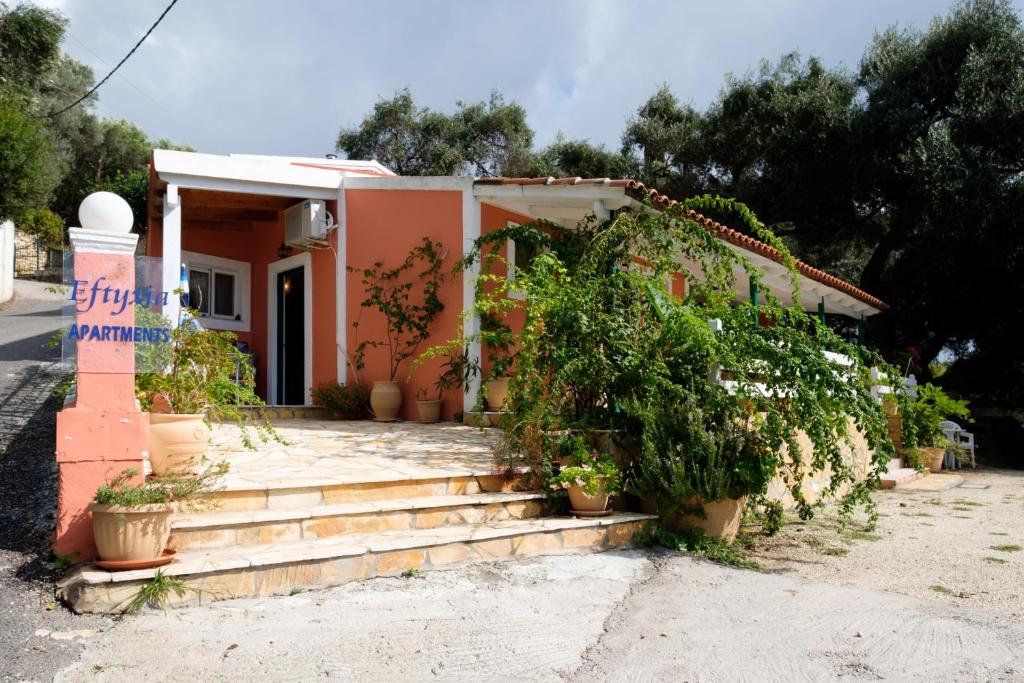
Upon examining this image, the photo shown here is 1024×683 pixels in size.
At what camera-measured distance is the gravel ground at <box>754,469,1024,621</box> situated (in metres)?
4.50

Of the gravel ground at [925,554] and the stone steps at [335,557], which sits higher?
the stone steps at [335,557]

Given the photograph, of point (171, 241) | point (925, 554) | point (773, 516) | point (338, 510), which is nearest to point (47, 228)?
point (171, 241)

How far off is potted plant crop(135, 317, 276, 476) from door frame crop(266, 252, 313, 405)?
16.6ft

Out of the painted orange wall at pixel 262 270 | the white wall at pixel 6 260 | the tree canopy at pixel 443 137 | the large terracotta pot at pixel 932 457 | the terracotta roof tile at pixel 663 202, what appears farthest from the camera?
the tree canopy at pixel 443 137

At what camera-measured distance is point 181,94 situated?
20.0m

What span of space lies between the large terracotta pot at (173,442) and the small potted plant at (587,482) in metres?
2.48

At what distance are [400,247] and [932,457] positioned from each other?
8.49 metres

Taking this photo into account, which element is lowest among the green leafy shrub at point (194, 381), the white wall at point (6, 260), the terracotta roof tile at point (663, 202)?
the green leafy shrub at point (194, 381)

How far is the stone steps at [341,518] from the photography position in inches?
161

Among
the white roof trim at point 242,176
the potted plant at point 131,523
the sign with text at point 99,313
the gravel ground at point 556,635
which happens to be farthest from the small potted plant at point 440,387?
the potted plant at point 131,523

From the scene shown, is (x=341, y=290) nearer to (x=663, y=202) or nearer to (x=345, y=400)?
(x=345, y=400)

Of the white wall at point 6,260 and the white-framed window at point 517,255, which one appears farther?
the white wall at point 6,260

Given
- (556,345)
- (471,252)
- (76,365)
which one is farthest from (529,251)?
(76,365)

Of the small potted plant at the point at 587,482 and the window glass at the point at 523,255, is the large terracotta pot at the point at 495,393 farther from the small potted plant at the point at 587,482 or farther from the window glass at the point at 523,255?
the small potted plant at the point at 587,482
